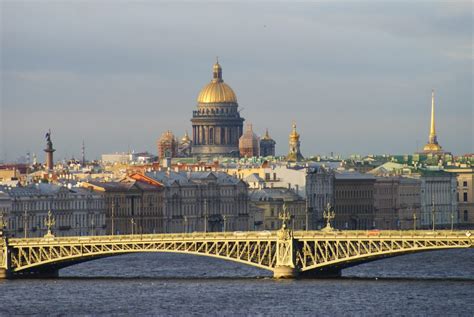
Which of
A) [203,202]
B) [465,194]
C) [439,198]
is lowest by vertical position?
[203,202]

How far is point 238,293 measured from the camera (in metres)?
95.5

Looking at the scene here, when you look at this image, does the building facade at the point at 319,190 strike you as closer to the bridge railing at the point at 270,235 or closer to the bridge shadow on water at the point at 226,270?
the bridge shadow on water at the point at 226,270

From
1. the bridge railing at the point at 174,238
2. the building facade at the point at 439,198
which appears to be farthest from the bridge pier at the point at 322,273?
the building facade at the point at 439,198

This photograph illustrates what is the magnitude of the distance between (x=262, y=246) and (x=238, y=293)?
28.2 feet

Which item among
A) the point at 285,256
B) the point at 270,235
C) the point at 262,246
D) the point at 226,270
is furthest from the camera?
the point at 226,270

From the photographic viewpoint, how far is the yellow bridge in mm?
98125

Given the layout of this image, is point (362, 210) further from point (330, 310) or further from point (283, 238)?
point (330, 310)

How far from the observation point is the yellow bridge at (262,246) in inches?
3863

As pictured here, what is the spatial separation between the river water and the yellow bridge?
85cm

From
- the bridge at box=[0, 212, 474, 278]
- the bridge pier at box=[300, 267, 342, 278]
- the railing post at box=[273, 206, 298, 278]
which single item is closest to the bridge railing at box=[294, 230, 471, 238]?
the bridge at box=[0, 212, 474, 278]

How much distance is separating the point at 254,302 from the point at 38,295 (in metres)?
8.73

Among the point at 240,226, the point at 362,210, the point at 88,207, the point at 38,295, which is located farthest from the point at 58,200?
the point at 38,295

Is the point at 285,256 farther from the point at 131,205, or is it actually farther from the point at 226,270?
the point at 131,205

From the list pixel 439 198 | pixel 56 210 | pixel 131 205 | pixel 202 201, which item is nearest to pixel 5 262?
pixel 56 210
